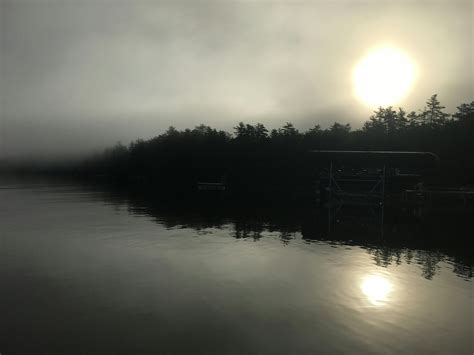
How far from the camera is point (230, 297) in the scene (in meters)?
11.9

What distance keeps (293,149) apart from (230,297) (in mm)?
73240

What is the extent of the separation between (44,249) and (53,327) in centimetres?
1150

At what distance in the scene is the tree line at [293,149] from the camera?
2489 inches

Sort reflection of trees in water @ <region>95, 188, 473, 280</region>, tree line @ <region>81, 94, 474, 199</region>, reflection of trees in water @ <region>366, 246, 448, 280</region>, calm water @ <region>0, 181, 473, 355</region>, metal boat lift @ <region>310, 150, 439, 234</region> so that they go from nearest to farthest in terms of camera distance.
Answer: calm water @ <region>0, 181, 473, 355</region> < reflection of trees in water @ <region>366, 246, 448, 280</region> < reflection of trees in water @ <region>95, 188, 473, 280</region> < metal boat lift @ <region>310, 150, 439, 234</region> < tree line @ <region>81, 94, 474, 199</region>

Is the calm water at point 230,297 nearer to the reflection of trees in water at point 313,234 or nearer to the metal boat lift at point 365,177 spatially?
the reflection of trees in water at point 313,234

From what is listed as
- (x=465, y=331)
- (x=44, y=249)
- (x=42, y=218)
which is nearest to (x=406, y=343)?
(x=465, y=331)

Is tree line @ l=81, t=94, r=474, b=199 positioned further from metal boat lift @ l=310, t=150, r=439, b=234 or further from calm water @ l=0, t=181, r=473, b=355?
calm water @ l=0, t=181, r=473, b=355

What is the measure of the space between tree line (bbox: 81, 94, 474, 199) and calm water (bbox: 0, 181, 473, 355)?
34976 mm

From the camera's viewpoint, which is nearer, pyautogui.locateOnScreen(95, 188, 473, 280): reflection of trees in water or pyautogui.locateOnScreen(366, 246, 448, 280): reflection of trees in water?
pyautogui.locateOnScreen(366, 246, 448, 280): reflection of trees in water

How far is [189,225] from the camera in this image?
1116 inches

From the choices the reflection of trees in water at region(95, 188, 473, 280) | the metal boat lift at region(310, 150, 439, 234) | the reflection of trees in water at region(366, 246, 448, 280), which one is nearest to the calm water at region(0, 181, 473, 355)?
the reflection of trees in water at region(366, 246, 448, 280)

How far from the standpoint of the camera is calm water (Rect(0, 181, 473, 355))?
8828mm

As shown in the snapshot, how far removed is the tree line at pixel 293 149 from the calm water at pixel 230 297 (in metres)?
35.0

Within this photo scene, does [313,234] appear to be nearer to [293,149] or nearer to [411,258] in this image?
[411,258]
